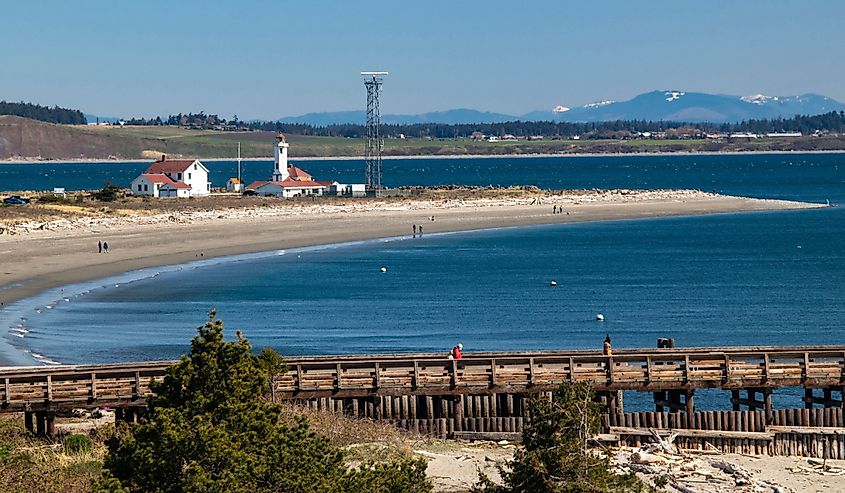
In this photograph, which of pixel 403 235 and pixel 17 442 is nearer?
pixel 17 442

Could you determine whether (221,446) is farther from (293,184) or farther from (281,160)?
(281,160)

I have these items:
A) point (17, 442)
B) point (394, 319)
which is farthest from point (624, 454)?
point (394, 319)

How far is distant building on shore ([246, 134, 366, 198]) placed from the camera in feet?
404

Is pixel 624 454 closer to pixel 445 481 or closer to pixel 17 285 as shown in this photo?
pixel 445 481

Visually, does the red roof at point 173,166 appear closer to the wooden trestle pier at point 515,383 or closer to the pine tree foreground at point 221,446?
the wooden trestle pier at point 515,383

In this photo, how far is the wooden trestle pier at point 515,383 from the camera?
92.1ft

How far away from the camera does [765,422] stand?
95.1 ft

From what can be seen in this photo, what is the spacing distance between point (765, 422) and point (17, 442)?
1544 cm

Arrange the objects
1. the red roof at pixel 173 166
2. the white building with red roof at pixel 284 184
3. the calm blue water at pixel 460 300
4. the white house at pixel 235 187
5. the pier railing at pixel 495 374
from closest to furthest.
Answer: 1. the pier railing at pixel 495 374
2. the calm blue water at pixel 460 300
3. the red roof at pixel 173 166
4. the white building with red roof at pixel 284 184
5. the white house at pixel 235 187

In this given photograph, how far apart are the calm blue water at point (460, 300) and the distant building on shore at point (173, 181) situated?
29.3 m

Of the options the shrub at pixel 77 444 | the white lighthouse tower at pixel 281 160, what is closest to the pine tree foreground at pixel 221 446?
the shrub at pixel 77 444

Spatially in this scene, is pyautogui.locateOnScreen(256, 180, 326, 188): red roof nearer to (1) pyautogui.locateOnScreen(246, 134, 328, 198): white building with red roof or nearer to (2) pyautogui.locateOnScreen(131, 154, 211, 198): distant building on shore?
(1) pyautogui.locateOnScreen(246, 134, 328, 198): white building with red roof

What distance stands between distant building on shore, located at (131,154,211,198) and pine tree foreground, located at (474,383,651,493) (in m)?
103

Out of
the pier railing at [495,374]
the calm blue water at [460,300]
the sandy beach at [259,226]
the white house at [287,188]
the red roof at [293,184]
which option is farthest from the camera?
the red roof at [293,184]
